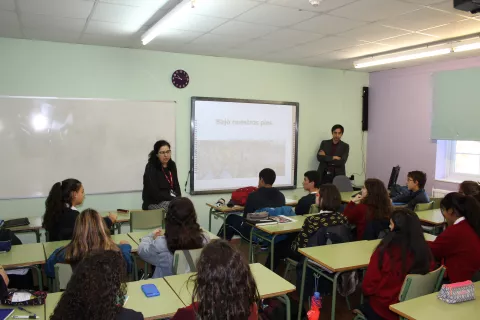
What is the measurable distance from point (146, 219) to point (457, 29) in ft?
13.9

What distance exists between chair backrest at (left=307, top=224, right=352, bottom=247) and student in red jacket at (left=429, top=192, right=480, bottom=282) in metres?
0.76

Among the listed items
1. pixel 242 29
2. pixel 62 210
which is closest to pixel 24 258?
pixel 62 210

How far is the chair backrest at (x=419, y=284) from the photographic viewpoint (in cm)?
233

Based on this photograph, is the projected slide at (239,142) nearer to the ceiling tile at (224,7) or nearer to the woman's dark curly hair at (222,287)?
the ceiling tile at (224,7)

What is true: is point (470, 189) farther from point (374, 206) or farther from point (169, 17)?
point (169, 17)

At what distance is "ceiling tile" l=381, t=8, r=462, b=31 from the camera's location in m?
3.85

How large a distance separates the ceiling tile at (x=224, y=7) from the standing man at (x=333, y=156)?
3637 millimetres

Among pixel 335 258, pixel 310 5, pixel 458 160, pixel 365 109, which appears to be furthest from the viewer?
pixel 365 109

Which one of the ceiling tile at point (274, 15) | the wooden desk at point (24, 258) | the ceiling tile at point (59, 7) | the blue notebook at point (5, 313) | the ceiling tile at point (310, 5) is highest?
the ceiling tile at point (274, 15)

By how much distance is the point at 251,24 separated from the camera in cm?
427

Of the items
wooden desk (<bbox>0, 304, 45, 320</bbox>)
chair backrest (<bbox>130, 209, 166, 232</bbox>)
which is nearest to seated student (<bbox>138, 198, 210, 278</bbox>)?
wooden desk (<bbox>0, 304, 45, 320</bbox>)

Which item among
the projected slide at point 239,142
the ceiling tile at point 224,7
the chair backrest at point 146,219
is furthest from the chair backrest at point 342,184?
the ceiling tile at point 224,7

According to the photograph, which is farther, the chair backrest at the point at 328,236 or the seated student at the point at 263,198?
the seated student at the point at 263,198

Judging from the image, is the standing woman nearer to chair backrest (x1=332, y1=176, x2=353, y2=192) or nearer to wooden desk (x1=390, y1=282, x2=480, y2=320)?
chair backrest (x1=332, y1=176, x2=353, y2=192)
